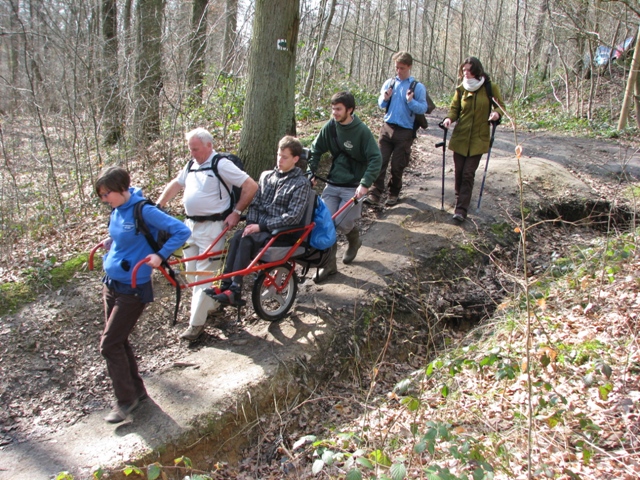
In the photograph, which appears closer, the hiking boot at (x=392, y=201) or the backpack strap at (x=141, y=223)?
the backpack strap at (x=141, y=223)

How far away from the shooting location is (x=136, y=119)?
952 centimetres

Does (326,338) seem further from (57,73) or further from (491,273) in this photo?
(57,73)

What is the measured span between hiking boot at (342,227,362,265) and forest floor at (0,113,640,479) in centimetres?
12

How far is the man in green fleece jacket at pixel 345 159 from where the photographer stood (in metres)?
6.01

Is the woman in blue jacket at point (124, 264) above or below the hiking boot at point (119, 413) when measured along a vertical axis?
above

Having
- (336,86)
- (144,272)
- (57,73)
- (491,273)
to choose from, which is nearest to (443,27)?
(336,86)

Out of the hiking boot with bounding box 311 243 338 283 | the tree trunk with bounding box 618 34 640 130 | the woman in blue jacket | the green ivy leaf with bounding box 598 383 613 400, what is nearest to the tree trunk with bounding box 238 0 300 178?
the hiking boot with bounding box 311 243 338 283

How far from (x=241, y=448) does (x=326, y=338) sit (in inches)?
57.5

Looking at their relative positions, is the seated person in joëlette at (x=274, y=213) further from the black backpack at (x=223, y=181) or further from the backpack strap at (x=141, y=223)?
the backpack strap at (x=141, y=223)

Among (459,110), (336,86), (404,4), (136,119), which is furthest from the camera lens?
(404,4)

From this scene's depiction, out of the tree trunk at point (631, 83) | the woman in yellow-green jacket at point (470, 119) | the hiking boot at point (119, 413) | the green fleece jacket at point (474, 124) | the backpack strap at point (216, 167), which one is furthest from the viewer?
the tree trunk at point (631, 83)

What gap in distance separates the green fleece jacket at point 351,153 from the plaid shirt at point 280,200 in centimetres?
108

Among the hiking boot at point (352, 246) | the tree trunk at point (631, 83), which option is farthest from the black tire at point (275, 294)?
the tree trunk at point (631, 83)

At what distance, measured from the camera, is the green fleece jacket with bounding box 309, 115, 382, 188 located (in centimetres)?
608
